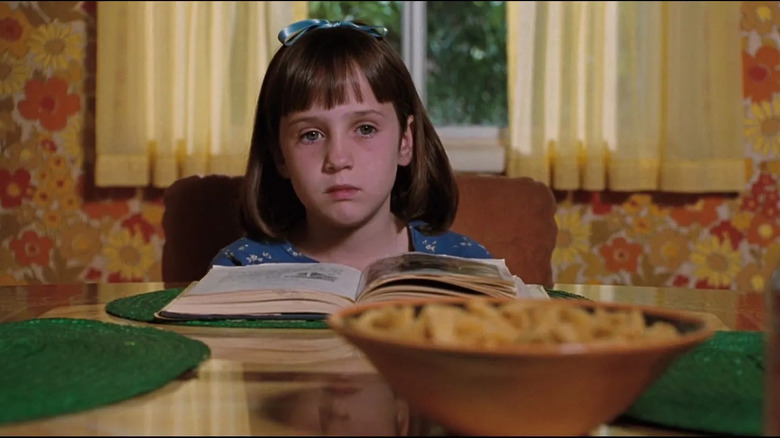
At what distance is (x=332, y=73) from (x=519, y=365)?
1.09 meters

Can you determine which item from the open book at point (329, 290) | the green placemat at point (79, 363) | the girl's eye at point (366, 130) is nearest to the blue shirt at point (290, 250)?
the girl's eye at point (366, 130)

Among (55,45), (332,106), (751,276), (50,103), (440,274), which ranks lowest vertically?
(751,276)

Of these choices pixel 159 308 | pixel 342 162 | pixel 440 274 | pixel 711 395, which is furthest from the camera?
pixel 342 162

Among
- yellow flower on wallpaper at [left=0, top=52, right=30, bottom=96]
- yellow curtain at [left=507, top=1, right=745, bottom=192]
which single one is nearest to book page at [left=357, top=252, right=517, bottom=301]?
yellow curtain at [left=507, top=1, right=745, bottom=192]

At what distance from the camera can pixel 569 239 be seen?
2617 millimetres

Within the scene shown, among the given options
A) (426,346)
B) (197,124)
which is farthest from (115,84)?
(426,346)

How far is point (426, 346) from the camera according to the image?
515 mm

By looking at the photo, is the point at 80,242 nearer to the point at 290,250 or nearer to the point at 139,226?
the point at 139,226

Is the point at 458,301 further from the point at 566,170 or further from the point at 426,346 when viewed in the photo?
the point at 566,170

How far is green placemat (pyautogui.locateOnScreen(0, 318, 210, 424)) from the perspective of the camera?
0.65 metres

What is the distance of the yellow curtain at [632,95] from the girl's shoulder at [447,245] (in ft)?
2.88

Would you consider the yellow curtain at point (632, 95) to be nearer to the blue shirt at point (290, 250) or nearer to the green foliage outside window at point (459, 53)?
the green foliage outside window at point (459, 53)

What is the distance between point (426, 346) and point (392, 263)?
1.93 feet

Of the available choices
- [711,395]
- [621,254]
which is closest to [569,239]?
[621,254]
